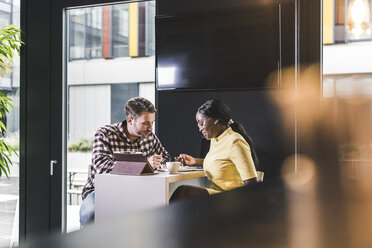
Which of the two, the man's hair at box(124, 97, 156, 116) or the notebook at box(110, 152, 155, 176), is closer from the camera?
the notebook at box(110, 152, 155, 176)

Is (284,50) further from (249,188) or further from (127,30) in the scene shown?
(249,188)

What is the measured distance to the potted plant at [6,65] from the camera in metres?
3.71

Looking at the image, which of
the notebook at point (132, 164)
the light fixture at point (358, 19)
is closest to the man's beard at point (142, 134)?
the notebook at point (132, 164)

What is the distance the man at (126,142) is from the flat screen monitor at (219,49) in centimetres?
33

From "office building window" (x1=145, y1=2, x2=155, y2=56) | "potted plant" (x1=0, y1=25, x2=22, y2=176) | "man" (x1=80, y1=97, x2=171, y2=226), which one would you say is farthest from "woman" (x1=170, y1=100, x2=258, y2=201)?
"potted plant" (x1=0, y1=25, x2=22, y2=176)

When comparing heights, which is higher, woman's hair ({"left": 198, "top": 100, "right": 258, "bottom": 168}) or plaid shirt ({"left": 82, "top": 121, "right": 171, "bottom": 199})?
woman's hair ({"left": 198, "top": 100, "right": 258, "bottom": 168})

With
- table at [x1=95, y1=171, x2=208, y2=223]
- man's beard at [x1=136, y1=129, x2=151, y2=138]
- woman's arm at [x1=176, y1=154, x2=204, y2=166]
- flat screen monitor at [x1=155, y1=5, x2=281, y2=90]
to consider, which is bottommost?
table at [x1=95, y1=171, x2=208, y2=223]

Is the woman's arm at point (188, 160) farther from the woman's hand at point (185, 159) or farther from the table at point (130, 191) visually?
the table at point (130, 191)

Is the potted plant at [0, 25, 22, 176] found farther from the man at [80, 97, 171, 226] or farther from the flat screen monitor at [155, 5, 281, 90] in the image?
the flat screen monitor at [155, 5, 281, 90]

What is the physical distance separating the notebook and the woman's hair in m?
0.64

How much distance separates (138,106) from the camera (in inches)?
125

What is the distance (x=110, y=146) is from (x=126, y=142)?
121mm

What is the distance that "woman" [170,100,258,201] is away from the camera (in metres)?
2.82

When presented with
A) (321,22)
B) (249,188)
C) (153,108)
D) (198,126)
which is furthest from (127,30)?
(249,188)
